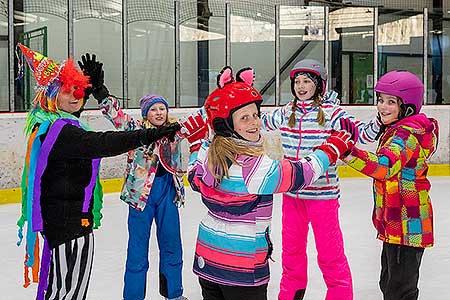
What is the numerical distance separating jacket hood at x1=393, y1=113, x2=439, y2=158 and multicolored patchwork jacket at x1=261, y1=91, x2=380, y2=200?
1.57 feet

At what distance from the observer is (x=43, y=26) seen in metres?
8.38

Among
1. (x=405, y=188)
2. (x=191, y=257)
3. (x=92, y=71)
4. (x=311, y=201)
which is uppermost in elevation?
(x=92, y=71)

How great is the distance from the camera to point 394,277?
2.90 m

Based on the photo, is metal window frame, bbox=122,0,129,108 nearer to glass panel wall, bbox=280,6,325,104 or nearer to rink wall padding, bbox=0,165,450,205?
rink wall padding, bbox=0,165,450,205

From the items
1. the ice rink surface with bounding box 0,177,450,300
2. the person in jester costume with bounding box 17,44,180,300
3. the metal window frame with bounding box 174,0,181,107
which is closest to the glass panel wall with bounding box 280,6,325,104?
the metal window frame with bounding box 174,0,181,107

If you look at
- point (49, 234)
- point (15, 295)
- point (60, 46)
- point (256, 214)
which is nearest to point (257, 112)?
point (256, 214)

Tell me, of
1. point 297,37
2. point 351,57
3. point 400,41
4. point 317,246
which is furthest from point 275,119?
point 400,41

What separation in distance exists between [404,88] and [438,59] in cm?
857

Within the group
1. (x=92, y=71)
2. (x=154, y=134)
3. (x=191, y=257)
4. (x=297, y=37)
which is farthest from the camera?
(x=297, y=37)

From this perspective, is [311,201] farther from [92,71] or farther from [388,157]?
[92,71]

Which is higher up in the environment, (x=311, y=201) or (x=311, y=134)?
(x=311, y=134)

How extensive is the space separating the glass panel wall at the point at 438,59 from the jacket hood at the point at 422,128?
8.22 m

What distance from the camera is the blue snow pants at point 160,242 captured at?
3512mm

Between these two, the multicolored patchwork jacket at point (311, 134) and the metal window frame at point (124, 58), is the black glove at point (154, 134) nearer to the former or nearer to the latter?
the multicolored patchwork jacket at point (311, 134)
